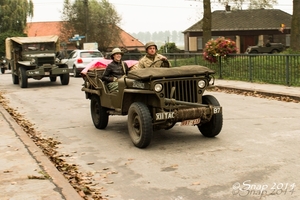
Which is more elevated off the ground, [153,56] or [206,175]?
[153,56]

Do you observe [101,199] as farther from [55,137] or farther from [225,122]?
[225,122]

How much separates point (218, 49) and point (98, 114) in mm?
12115

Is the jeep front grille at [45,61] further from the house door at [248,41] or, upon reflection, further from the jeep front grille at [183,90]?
the house door at [248,41]

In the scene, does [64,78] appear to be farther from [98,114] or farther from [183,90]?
[183,90]

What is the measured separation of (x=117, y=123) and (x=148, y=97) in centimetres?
270

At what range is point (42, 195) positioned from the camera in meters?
5.43

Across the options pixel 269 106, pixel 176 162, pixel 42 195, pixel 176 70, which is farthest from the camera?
pixel 269 106

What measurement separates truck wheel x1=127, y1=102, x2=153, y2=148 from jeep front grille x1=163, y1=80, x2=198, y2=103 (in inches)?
17.4

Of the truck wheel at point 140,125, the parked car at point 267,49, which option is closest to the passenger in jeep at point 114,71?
the truck wheel at point 140,125

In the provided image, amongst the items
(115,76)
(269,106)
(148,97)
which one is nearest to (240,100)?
(269,106)

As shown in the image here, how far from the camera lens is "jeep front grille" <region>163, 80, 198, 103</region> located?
26.0 feet

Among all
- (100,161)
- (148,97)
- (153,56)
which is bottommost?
(100,161)

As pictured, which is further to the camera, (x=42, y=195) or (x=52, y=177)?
(x=52, y=177)

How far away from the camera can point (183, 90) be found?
8.07 m
